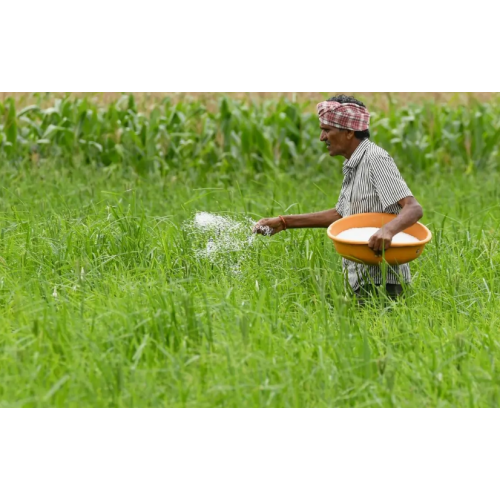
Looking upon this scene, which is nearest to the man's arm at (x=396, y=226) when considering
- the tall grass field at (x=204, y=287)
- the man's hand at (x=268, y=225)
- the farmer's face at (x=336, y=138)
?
the tall grass field at (x=204, y=287)

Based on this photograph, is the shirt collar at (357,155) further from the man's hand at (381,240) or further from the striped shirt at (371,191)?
the man's hand at (381,240)

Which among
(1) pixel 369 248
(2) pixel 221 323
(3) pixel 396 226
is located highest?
(3) pixel 396 226

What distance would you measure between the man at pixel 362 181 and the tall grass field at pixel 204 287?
149 mm

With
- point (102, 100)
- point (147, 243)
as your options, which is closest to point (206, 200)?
point (147, 243)

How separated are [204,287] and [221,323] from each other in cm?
55

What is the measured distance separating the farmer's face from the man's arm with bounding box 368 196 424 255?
1.55 feet

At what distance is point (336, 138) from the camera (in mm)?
4379

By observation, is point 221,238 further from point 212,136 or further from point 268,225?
point 212,136

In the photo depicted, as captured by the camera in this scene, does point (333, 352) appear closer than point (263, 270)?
Yes

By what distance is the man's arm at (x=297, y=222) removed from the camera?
14.8 ft

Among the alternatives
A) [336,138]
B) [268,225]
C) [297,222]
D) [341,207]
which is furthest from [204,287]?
[336,138]

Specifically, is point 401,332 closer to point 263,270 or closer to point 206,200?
point 263,270

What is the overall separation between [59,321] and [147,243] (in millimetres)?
1494

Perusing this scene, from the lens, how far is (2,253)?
4.93m
